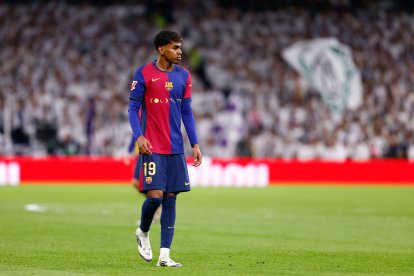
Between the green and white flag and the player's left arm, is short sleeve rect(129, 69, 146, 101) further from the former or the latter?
the green and white flag

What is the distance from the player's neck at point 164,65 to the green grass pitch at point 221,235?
2.16m

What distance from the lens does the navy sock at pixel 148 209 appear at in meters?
10.8

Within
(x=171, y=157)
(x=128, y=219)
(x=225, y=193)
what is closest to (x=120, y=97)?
(x=225, y=193)

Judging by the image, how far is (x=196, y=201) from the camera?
2591cm

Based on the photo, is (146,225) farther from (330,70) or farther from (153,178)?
(330,70)

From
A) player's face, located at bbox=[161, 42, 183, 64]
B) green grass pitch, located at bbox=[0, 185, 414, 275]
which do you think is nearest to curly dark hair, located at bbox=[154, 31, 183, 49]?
player's face, located at bbox=[161, 42, 183, 64]

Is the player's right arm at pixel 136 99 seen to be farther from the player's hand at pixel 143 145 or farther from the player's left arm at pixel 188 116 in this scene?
the player's left arm at pixel 188 116

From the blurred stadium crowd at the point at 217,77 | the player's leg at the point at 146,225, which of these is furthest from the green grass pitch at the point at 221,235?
the blurred stadium crowd at the point at 217,77

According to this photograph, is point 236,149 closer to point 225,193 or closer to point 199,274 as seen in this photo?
point 225,193

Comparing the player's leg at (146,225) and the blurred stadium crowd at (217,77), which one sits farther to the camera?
the blurred stadium crowd at (217,77)

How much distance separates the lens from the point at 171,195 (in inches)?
431

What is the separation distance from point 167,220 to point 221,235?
4.95 meters

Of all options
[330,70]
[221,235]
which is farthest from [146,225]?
[330,70]

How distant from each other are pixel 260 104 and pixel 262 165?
2.88 m
